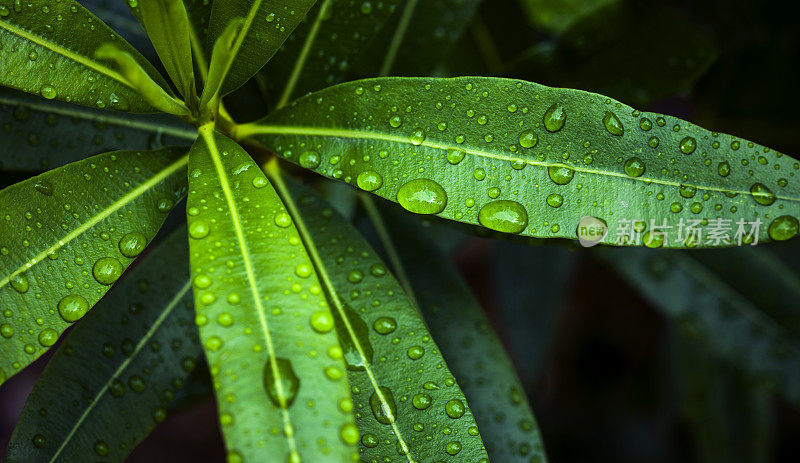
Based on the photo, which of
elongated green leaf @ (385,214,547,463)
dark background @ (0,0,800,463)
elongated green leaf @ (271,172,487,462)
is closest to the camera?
elongated green leaf @ (271,172,487,462)

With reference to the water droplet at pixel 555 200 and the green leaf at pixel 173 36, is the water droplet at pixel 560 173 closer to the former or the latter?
the water droplet at pixel 555 200

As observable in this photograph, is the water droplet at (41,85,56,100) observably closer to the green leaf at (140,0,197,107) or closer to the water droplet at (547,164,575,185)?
the green leaf at (140,0,197,107)

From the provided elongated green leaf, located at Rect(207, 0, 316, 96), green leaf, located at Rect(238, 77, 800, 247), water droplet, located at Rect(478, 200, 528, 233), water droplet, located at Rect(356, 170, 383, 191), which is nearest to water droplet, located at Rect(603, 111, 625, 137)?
green leaf, located at Rect(238, 77, 800, 247)

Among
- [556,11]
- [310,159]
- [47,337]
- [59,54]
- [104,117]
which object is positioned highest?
[556,11]

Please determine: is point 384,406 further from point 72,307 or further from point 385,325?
point 72,307

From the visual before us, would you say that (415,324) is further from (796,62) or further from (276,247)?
(796,62)

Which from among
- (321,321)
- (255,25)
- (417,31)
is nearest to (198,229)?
(321,321)
